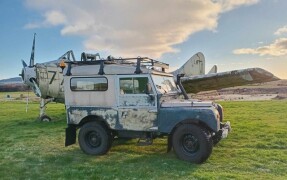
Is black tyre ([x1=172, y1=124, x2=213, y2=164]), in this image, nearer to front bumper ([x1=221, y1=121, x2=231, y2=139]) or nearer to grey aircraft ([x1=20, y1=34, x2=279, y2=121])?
front bumper ([x1=221, y1=121, x2=231, y2=139])

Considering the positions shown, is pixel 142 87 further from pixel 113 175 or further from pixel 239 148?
pixel 239 148

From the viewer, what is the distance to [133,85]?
798 centimetres

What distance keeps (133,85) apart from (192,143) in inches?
81.9

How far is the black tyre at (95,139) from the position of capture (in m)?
8.34

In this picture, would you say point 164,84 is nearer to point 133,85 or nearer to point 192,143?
point 133,85

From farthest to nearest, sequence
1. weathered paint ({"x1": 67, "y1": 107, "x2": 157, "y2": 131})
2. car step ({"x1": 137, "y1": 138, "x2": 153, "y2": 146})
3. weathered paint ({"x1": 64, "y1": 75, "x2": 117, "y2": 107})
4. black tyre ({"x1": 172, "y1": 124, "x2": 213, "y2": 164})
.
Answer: weathered paint ({"x1": 64, "y1": 75, "x2": 117, "y2": 107}) → car step ({"x1": 137, "y1": 138, "x2": 153, "y2": 146}) → weathered paint ({"x1": 67, "y1": 107, "x2": 157, "y2": 131}) → black tyre ({"x1": 172, "y1": 124, "x2": 213, "y2": 164})

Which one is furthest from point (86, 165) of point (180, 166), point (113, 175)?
point (180, 166)

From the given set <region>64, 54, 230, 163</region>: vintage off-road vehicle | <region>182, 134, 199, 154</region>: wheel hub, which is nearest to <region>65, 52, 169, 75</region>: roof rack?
<region>64, 54, 230, 163</region>: vintage off-road vehicle

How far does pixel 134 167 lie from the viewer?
7.16 m

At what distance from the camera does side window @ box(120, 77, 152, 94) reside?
787 centimetres

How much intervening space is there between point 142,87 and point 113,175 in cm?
238

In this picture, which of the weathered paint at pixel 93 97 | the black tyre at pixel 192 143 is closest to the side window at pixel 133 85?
the weathered paint at pixel 93 97

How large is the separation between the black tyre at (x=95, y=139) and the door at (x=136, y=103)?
0.61 metres

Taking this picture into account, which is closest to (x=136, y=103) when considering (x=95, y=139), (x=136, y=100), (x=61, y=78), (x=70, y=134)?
(x=136, y=100)
